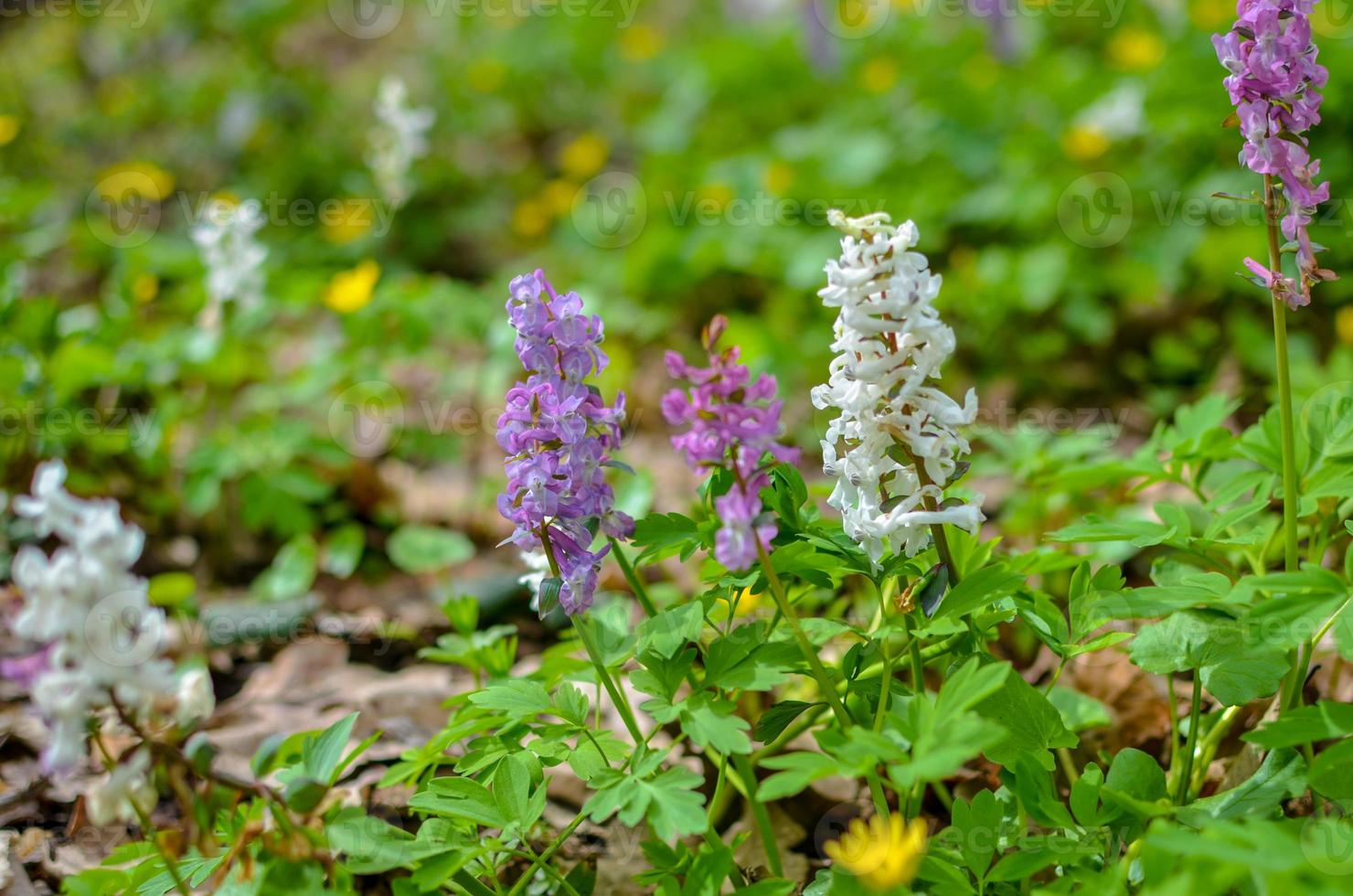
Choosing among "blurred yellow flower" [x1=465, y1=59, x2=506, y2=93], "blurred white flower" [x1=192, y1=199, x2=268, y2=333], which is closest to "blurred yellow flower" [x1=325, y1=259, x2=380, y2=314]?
"blurred white flower" [x1=192, y1=199, x2=268, y2=333]

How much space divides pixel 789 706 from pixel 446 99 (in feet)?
18.9

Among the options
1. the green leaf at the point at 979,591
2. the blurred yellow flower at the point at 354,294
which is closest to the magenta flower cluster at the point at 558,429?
the green leaf at the point at 979,591

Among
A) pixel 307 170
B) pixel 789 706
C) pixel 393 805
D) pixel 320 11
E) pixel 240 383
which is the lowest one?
pixel 393 805

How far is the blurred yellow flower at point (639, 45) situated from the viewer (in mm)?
6902

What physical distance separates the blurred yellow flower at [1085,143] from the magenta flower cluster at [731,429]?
354 centimetres

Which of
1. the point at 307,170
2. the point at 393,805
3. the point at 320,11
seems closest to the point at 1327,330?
the point at 393,805

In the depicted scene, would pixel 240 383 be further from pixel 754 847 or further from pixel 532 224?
pixel 754 847

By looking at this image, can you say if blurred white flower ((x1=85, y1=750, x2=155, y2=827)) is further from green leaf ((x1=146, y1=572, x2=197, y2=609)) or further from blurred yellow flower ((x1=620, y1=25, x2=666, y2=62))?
blurred yellow flower ((x1=620, y1=25, x2=666, y2=62))

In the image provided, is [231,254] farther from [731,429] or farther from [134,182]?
[134,182]

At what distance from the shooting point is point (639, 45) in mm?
6965

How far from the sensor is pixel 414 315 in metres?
3.37

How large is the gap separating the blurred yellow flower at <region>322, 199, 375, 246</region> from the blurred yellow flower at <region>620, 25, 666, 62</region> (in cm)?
245

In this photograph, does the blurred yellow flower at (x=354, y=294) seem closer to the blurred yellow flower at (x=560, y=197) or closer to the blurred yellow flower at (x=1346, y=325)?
the blurred yellow flower at (x=560, y=197)

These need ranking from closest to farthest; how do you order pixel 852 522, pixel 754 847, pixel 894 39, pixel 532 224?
pixel 852 522 → pixel 754 847 → pixel 532 224 → pixel 894 39
